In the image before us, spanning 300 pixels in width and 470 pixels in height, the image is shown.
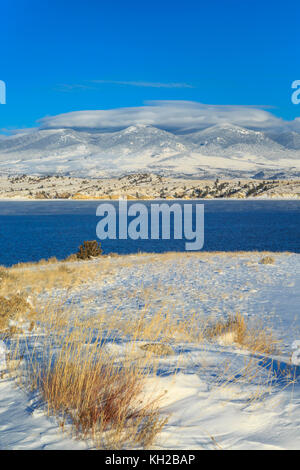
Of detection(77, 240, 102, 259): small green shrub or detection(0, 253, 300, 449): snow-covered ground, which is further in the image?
detection(77, 240, 102, 259): small green shrub

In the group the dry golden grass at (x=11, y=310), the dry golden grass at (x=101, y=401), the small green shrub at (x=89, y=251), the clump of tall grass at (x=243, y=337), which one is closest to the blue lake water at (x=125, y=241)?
the small green shrub at (x=89, y=251)

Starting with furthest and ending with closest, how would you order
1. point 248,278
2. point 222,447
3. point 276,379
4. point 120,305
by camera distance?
point 248,278
point 120,305
point 276,379
point 222,447

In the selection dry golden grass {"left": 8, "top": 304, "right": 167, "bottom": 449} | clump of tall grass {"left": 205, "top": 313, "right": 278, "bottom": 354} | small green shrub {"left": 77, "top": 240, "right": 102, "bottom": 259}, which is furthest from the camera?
small green shrub {"left": 77, "top": 240, "right": 102, "bottom": 259}

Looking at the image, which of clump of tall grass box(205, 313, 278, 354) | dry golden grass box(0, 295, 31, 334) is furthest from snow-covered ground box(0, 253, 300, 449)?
dry golden grass box(0, 295, 31, 334)

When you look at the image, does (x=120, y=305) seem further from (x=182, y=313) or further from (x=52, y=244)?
(x=52, y=244)

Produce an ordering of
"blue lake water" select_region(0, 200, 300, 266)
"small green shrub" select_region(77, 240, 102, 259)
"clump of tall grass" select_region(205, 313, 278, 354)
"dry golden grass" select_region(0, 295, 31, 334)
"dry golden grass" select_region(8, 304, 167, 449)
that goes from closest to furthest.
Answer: "dry golden grass" select_region(8, 304, 167, 449)
"clump of tall grass" select_region(205, 313, 278, 354)
"dry golden grass" select_region(0, 295, 31, 334)
"small green shrub" select_region(77, 240, 102, 259)
"blue lake water" select_region(0, 200, 300, 266)

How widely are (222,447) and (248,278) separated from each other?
13648 mm

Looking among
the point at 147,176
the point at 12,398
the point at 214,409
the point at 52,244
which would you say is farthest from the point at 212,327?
the point at 147,176

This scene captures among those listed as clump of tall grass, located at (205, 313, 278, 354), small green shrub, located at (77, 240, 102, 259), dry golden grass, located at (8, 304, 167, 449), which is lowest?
clump of tall grass, located at (205, 313, 278, 354)

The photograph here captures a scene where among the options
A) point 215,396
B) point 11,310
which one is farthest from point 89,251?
point 215,396

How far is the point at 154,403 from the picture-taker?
4.10 m

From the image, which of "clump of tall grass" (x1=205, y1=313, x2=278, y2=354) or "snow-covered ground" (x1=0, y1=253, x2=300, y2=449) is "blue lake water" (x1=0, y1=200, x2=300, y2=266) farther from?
A: "clump of tall grass" (x1=205, y1=313, x2=278, y2=354)

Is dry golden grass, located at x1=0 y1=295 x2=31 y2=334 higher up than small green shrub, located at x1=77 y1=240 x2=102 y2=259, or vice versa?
small green shrub, located at x1=77 y1=240 x2=102 y2=259
